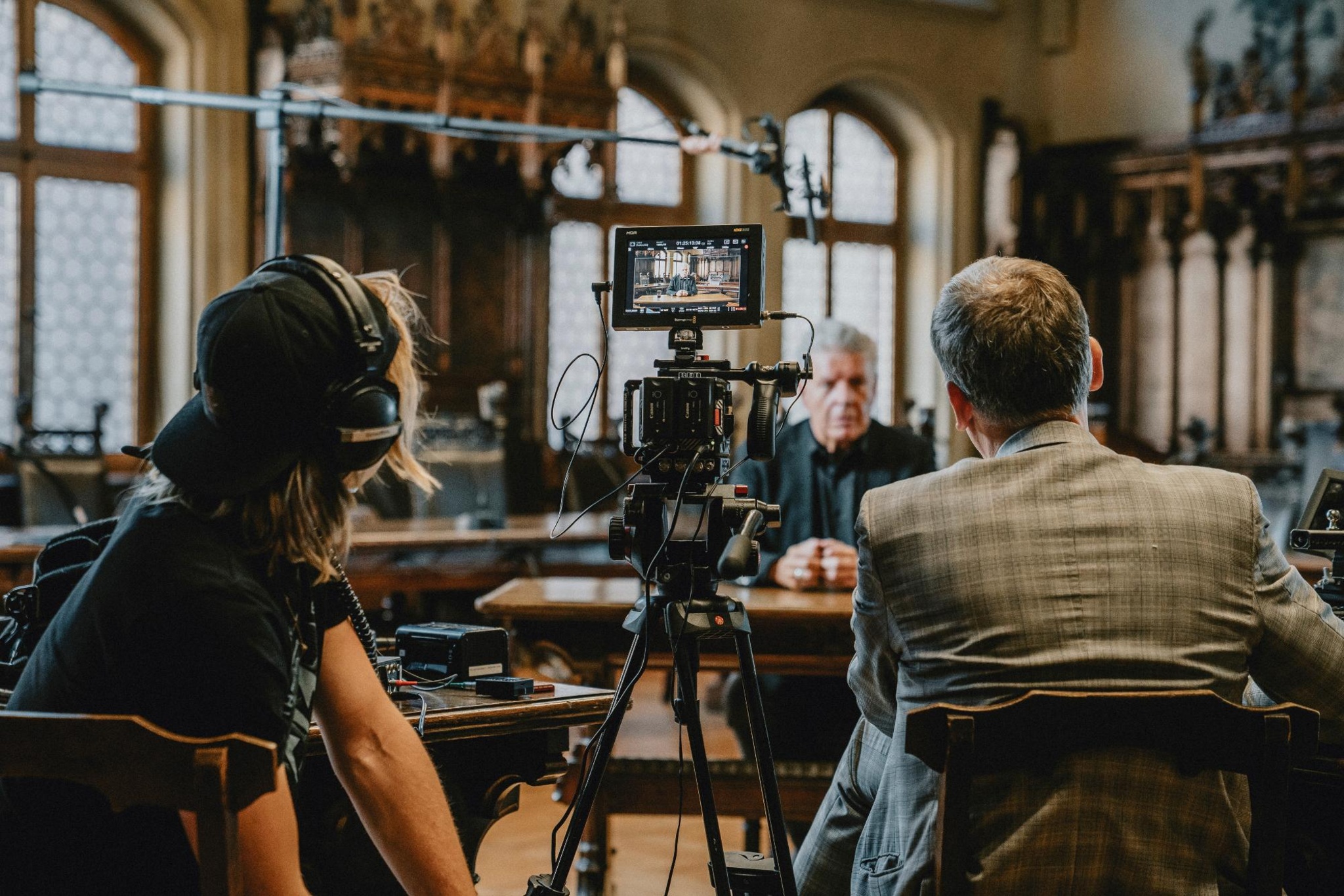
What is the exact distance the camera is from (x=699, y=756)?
218 cm

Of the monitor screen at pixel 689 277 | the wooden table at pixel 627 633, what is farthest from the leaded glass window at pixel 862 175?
the monitor screen at pixel 689 277

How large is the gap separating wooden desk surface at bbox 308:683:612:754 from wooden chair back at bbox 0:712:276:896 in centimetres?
61

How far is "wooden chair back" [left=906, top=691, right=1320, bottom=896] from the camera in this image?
59.6 inches

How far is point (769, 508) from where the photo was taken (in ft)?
7.42

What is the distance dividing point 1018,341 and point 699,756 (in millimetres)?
862

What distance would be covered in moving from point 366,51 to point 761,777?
19.7 ft

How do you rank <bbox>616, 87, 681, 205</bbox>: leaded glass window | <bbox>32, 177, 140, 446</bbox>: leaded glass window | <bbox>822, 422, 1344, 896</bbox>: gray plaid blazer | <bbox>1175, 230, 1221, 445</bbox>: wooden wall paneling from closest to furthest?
<bbox>822, 422, 1344, 896</bbox>: gray plaid blazer
<bbox>32, 177, 140, 446</bbox>: leaded glass window
<bbox>616, 87, 681, 205</bbox>: leaded glass window
<bbox>1175, 230, 1221, 445</bbox>: wooden wall paneling

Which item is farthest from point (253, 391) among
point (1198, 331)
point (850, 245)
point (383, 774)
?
point (1198, 331)

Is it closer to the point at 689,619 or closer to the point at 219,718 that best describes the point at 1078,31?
the point at 689,619

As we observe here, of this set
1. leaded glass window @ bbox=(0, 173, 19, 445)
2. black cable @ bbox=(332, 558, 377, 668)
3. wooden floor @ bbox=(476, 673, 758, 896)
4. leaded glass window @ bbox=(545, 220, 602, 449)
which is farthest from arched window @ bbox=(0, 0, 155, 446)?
black cable @ bbox=(332, 558, 377, 668)

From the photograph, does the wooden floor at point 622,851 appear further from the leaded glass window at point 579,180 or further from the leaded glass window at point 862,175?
the leaded glass window at point 862,175

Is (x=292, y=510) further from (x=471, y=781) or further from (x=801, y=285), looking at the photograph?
(x=801, y=285)

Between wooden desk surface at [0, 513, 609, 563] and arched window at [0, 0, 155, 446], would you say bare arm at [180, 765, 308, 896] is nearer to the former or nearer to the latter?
wooden desk surface at [0, 513, 609, 563]

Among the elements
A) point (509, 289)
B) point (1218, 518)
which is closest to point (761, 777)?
point (1218, 518)
